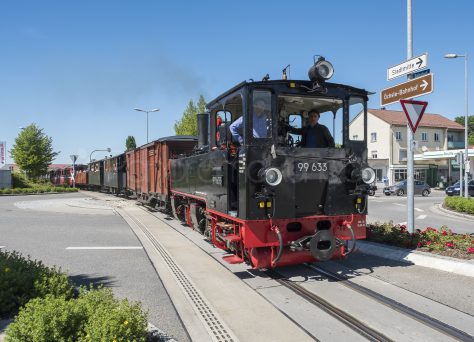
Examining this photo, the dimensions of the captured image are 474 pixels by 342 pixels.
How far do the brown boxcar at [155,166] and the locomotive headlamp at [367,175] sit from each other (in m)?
6.98

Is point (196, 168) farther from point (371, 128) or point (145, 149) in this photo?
point (371, 128)

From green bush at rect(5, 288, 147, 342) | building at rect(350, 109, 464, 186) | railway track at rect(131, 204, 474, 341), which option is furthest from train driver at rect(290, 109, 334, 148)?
building at rect(350, 109, 464, 186)

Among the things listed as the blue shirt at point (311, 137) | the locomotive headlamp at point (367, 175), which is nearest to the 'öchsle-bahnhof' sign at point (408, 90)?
the locomotive headlamp at point (367, 175)

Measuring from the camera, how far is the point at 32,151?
4022 cm

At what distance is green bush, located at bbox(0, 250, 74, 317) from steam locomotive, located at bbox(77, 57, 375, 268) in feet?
8.25

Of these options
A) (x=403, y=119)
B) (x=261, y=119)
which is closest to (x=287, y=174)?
(x=261, y=119)

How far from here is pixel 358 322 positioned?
4359 millimetres

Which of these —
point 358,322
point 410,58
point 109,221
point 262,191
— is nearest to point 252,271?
point 262,191

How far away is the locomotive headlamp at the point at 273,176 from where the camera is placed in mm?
5703

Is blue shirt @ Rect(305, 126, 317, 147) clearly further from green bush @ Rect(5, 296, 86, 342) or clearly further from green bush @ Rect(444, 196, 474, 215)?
green bush @ Rect(444, 196, 474, 215)

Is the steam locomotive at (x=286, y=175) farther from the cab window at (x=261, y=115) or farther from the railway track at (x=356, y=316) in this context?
the railway track at (x=356, y=316)

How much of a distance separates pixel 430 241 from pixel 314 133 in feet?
11.0

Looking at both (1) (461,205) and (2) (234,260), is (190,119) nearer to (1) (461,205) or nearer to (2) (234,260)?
(1) (461,205)

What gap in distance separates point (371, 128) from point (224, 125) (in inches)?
1848
